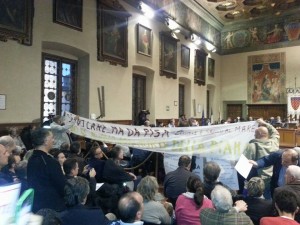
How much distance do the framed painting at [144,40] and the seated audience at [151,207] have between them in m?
10.0

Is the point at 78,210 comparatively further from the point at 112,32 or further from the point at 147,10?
the point at 147,10

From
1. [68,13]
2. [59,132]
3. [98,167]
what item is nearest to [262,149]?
[98,167]

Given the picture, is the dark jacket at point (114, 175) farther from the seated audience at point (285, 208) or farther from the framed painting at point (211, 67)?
the framed painting at point (211, 67)

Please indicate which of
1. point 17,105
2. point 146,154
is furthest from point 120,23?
point 146,154

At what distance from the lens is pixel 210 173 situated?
3.76m

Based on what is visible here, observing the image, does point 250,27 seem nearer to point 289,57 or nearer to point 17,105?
point 289,57

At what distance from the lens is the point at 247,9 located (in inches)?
756

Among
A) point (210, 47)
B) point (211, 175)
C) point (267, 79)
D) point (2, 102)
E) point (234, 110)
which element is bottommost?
point (211, 175)

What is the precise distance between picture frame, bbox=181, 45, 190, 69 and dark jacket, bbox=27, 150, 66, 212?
46.8 ft

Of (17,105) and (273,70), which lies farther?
(273,70)

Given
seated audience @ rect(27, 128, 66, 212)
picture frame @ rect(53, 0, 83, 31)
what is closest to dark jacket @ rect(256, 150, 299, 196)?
seated audience @ rect(27, 128, 66, 212)

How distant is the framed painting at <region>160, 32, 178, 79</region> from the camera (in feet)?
47.5

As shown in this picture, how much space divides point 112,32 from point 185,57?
6774 millimetres

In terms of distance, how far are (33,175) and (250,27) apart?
69.7 ft
